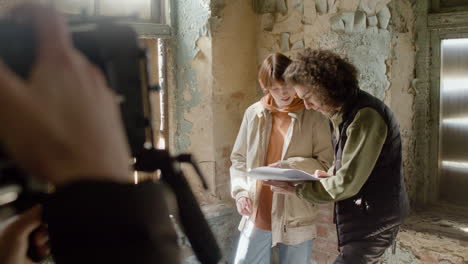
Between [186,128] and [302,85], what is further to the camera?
[186,128]

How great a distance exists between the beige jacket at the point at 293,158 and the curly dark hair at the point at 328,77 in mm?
370

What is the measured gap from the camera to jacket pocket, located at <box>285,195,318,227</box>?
2.08 metres

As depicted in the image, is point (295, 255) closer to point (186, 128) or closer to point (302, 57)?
point (302, 57)

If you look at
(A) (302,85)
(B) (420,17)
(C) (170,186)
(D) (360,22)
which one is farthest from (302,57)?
(C) (170,186)

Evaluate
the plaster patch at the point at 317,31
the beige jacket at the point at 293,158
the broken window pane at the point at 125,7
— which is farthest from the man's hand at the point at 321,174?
the broken window pane at the point at 125,7

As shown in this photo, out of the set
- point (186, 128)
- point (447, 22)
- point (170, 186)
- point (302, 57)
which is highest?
point (447, 22)

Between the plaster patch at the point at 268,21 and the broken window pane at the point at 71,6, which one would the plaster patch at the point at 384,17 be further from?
the broken window pane at the point at 71,6

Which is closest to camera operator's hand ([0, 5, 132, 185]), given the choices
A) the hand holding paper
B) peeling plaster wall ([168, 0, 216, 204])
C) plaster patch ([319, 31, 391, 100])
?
the hand holding paper

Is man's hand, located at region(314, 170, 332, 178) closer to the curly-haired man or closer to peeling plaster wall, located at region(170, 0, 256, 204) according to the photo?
the curly-haired man

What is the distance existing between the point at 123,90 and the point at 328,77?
143 centimetres

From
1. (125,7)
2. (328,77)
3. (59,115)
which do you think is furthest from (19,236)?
(125,7)

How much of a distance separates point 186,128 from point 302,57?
1177mm

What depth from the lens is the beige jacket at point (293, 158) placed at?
2.08 m

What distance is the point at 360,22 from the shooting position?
Result: 2477 millimetres
